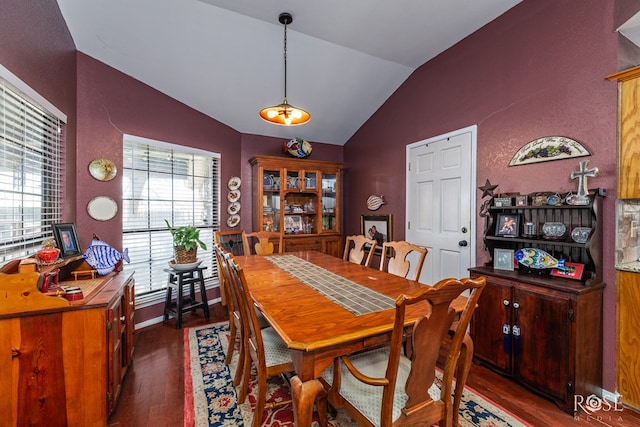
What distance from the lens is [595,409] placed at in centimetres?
189

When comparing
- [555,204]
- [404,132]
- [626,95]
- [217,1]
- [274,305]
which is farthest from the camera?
[404,132]

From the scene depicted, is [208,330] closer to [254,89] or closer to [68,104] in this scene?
[68,104]

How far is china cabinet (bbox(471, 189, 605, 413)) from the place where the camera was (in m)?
1.88

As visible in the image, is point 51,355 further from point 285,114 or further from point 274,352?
point 285,114

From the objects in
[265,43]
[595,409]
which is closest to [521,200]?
[595,409]

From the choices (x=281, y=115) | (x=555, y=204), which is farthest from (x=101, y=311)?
(x=555, y=204)

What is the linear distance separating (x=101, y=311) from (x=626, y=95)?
354 centimetres

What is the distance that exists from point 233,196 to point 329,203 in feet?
4.86

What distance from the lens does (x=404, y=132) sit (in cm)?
374

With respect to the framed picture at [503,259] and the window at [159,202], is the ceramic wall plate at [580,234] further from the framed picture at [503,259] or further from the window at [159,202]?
the window at [159,202]

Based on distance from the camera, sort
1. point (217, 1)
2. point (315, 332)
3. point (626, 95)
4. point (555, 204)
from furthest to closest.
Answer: point (217, 1), point (555, 204), point (626, 95), point (315, 332)

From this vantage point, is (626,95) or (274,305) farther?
(626,95)

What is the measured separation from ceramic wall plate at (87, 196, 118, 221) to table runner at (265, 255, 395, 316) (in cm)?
172

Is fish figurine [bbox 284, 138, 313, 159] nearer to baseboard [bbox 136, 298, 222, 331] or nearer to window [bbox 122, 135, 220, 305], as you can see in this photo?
window [bbox 122, 135, 220, 305]
